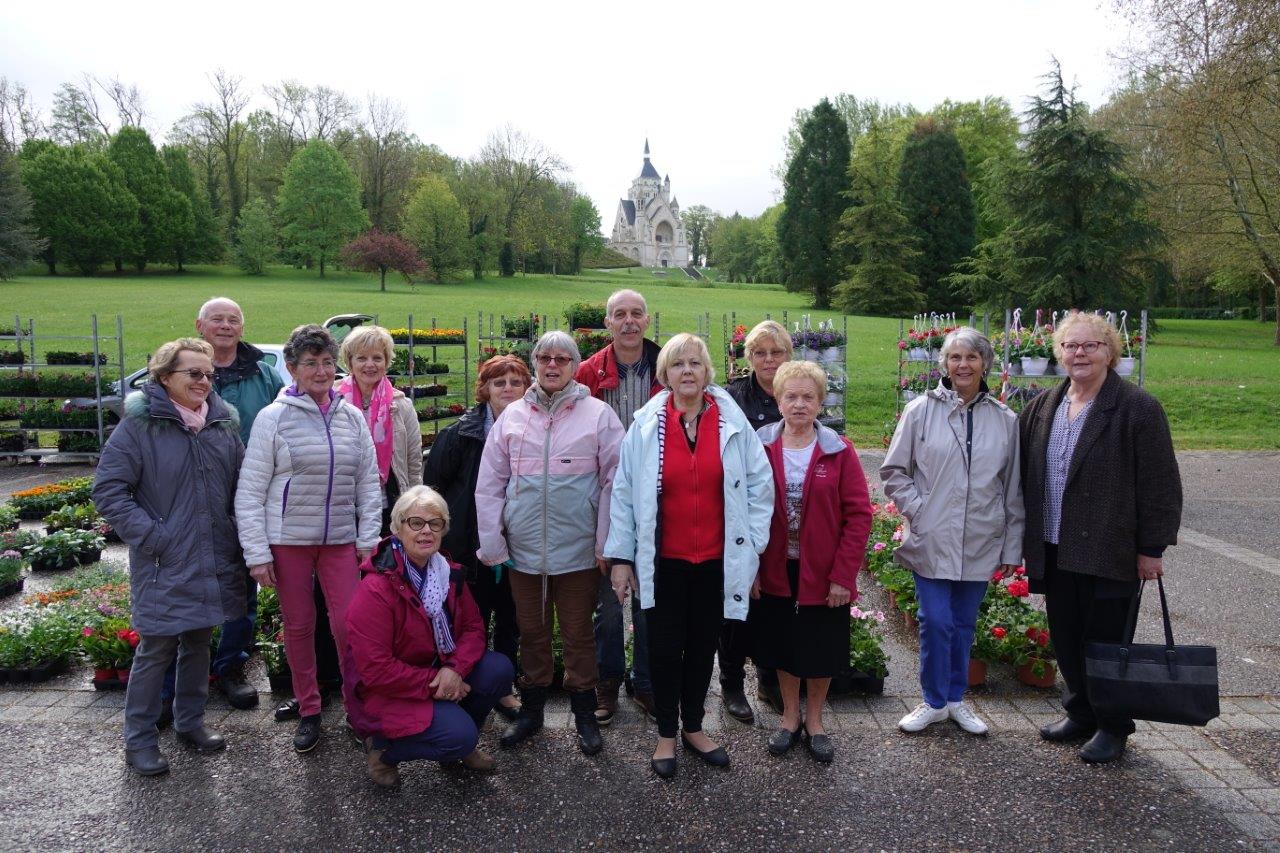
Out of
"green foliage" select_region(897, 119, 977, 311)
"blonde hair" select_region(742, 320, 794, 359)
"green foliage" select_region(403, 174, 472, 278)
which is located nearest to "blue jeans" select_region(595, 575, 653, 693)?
"blonde hair" select_region(742, 320, 794, 359)

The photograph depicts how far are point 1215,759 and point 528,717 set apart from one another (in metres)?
3.07

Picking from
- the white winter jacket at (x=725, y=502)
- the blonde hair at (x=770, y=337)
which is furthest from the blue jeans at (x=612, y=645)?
the blonde hair at (x=770, y=337)

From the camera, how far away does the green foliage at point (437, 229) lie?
1991 inches

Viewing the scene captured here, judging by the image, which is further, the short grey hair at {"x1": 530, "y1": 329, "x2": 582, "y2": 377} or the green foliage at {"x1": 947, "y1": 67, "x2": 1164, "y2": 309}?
the green foliage at {"x1": 947, "y1": 67, "x2": 1164, "y2": 309}

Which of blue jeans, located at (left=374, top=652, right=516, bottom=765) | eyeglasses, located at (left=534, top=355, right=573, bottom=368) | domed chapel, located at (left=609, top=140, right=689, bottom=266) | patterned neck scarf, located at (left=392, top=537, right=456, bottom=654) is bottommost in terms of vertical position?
blue jeans, located at (left=374, top=652, right=516, bottom=765)

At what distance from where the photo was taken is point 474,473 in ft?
13.5

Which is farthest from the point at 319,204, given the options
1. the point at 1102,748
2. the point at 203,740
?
the point at 1102,748

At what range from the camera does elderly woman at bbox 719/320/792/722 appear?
4211 mm

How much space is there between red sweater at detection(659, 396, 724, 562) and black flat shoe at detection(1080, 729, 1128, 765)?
1.87m

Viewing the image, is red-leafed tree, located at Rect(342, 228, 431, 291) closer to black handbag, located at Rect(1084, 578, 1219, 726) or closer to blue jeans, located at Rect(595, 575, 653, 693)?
blue jeans, located at Rect(595, 575, 653, 693)

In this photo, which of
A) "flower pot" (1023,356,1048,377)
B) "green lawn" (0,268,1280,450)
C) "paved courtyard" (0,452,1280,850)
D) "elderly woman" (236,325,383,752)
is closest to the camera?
"paved courtyard" (0,452,1280,850)

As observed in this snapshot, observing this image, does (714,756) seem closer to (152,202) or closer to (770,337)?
(770,337)

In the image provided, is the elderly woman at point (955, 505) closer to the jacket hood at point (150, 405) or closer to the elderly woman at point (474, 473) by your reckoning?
the elderly woman at point (474, 473)

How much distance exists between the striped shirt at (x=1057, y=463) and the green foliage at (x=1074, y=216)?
28.9 m
